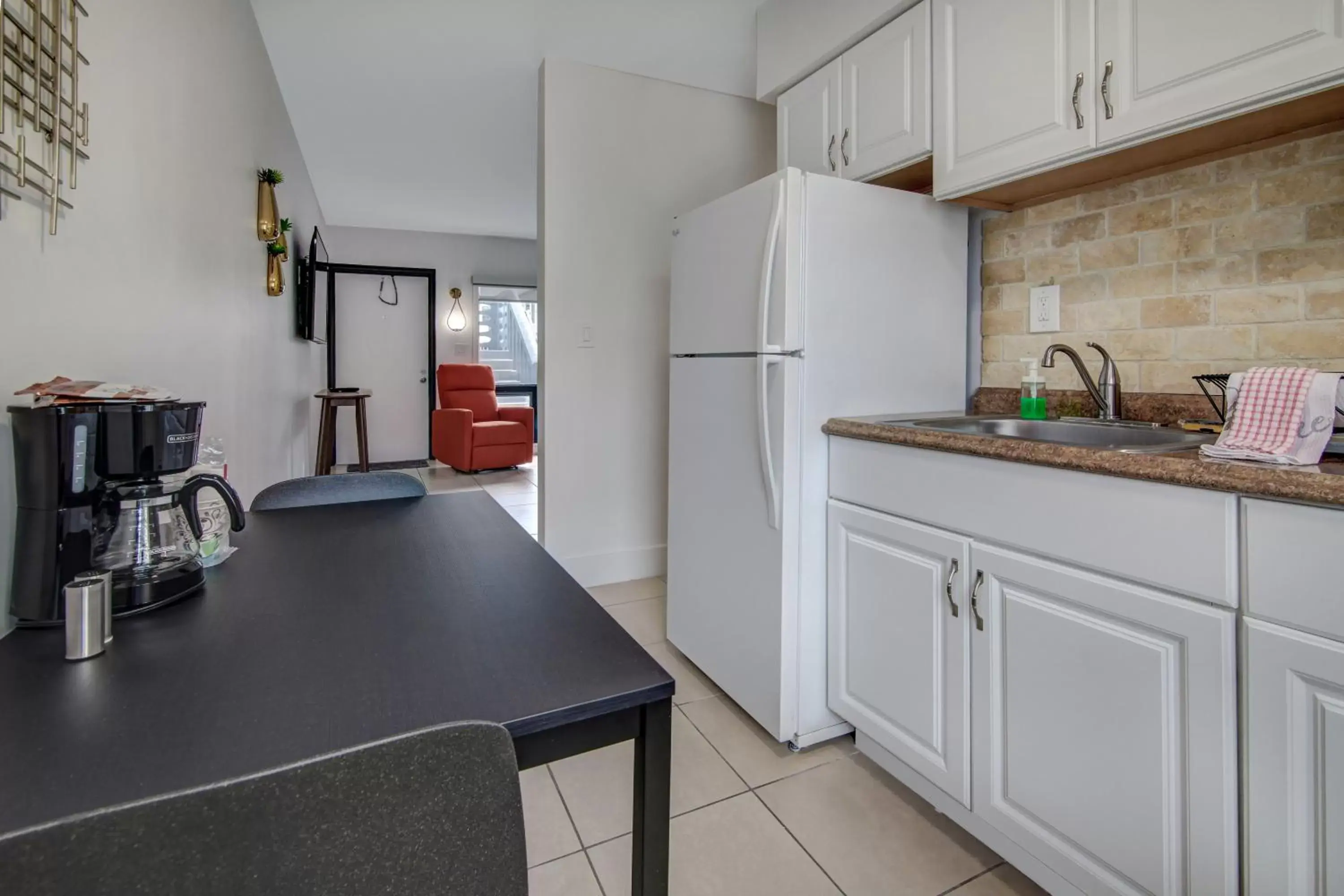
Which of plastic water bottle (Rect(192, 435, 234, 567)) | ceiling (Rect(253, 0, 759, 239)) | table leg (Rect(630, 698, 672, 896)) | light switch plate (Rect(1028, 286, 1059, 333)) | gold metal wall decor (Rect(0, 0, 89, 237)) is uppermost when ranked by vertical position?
ceiling (Rect(253, 0, 759, 239))

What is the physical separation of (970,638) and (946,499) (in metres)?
0.29

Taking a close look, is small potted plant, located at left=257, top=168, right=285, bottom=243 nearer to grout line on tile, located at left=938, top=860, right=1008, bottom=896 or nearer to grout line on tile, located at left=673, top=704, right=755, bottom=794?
grout line on tile, located at left=673, top=704, right=755, bottom=794

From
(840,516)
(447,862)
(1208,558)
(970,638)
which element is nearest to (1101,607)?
(1208,558)

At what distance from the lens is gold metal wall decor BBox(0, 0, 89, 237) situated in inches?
36.5

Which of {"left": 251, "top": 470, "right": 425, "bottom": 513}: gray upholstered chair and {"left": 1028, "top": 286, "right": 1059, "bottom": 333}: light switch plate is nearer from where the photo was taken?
{"left": 251, "top": 470, "right": 425, "bottom": 513}: gray upholstered chair

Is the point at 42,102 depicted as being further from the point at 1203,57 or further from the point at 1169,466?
the point at 1203,57

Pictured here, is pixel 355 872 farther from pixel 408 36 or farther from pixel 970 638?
pixel 408 36

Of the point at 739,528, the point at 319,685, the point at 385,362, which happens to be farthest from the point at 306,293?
the point at 319,685

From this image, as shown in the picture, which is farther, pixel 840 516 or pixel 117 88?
pixel 840 516

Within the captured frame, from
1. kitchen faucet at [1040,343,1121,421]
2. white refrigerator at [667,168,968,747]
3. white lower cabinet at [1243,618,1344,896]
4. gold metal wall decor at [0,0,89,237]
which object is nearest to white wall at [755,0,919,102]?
white refrigerator at [667,168,968,747]

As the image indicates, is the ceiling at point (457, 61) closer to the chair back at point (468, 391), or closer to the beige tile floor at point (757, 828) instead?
the chair back at point (468, 391)

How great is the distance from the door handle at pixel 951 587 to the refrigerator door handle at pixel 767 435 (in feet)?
1.52

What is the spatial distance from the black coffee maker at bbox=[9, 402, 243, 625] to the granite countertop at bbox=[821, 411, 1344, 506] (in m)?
1.31

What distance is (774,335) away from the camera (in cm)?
171
